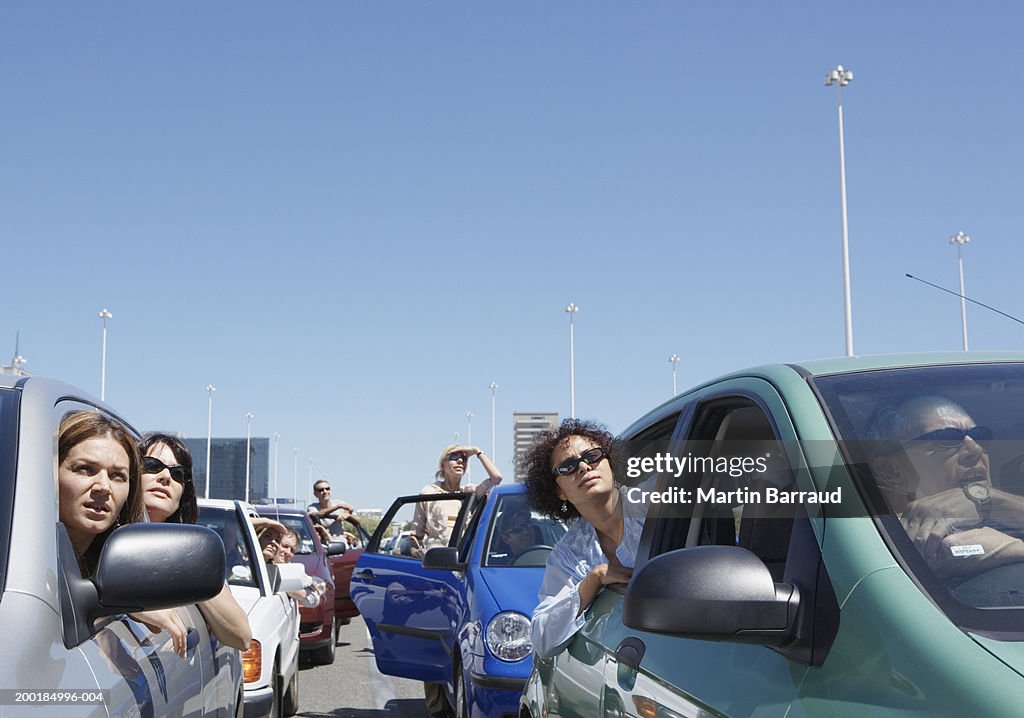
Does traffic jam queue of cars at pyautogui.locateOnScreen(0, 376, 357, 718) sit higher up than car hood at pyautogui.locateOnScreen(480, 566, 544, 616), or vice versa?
traffic jam queue of cars at pyautogui.locateOnScreen(0, 376, 357, 718)

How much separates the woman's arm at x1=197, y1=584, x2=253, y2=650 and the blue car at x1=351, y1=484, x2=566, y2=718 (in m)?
2.81

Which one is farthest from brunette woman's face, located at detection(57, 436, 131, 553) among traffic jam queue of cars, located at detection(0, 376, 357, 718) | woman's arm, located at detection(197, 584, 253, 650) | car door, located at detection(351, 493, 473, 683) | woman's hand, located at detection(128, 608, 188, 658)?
car door, located at detection(351, 493, 473, 683)

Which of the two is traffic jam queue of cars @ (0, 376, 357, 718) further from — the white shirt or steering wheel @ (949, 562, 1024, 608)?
steering wheel @ (949, 562, 1024, 608)

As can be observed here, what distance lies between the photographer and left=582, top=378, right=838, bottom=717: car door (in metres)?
2.31

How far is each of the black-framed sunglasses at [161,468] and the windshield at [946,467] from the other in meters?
2.42

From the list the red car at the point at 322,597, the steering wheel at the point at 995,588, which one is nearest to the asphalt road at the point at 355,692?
the red car at the point at 322,597

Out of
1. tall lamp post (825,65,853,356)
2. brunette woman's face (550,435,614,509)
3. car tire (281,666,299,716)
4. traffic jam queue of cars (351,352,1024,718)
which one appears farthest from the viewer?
tall lamp post (825,65,853,356)

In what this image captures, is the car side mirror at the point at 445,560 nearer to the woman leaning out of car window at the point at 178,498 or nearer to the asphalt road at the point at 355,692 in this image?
the asphalt road at the point at 355,692

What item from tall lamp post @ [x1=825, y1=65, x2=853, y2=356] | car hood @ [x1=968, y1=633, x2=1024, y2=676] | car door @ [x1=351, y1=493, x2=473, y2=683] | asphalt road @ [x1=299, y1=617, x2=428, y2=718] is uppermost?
tall lamp post @ [x1=825, y1=65, x2=853, y2=356]

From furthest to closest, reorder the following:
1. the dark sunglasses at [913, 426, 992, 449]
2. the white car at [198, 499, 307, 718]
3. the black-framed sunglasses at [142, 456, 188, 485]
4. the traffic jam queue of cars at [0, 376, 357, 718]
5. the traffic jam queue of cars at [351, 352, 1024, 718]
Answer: the white car at [198, 499, 307, 718]
the black-framed sunglasses at [142, 456, 188, 485]
the dark sunglasses at [913, 426, 992, 449]
the traffic jam queue of cars at [0, 376, 357, 718]
the traffic jam queue of cars at [351, 352, 1024, 718]

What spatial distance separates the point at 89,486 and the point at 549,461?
1.88 metres

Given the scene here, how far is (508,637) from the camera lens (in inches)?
266

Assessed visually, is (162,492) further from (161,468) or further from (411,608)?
(411,608)

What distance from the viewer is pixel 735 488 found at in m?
3.44
